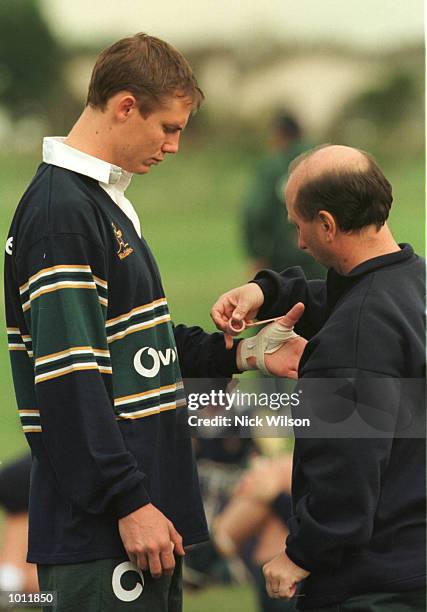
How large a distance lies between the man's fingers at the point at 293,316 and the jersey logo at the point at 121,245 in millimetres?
402

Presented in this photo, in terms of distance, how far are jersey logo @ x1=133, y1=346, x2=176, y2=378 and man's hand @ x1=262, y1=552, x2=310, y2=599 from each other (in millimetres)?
441

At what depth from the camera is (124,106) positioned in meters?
1.98

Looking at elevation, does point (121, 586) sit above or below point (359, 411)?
below

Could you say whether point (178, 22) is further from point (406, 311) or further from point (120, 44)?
point (406, 311)

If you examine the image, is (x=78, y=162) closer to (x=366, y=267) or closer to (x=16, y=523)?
(x=366, y=267)

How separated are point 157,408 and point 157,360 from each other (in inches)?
3.8

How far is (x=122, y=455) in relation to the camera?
184 centimetres

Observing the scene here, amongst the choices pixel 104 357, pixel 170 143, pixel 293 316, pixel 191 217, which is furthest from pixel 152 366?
pixel 191 217

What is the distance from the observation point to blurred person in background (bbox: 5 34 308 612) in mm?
1845

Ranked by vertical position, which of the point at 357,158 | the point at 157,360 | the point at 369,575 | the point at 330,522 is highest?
the point at 357,158

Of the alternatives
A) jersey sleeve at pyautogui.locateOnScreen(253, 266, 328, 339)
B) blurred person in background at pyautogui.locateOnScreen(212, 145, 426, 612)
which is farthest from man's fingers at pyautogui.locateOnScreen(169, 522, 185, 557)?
jersey sleeve at pyautogui.locateOnScreen(253, 266, 328, 339)

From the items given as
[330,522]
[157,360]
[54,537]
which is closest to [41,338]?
[157,360]

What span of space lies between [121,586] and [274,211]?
96cm

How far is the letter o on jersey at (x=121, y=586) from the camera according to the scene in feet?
6.37
